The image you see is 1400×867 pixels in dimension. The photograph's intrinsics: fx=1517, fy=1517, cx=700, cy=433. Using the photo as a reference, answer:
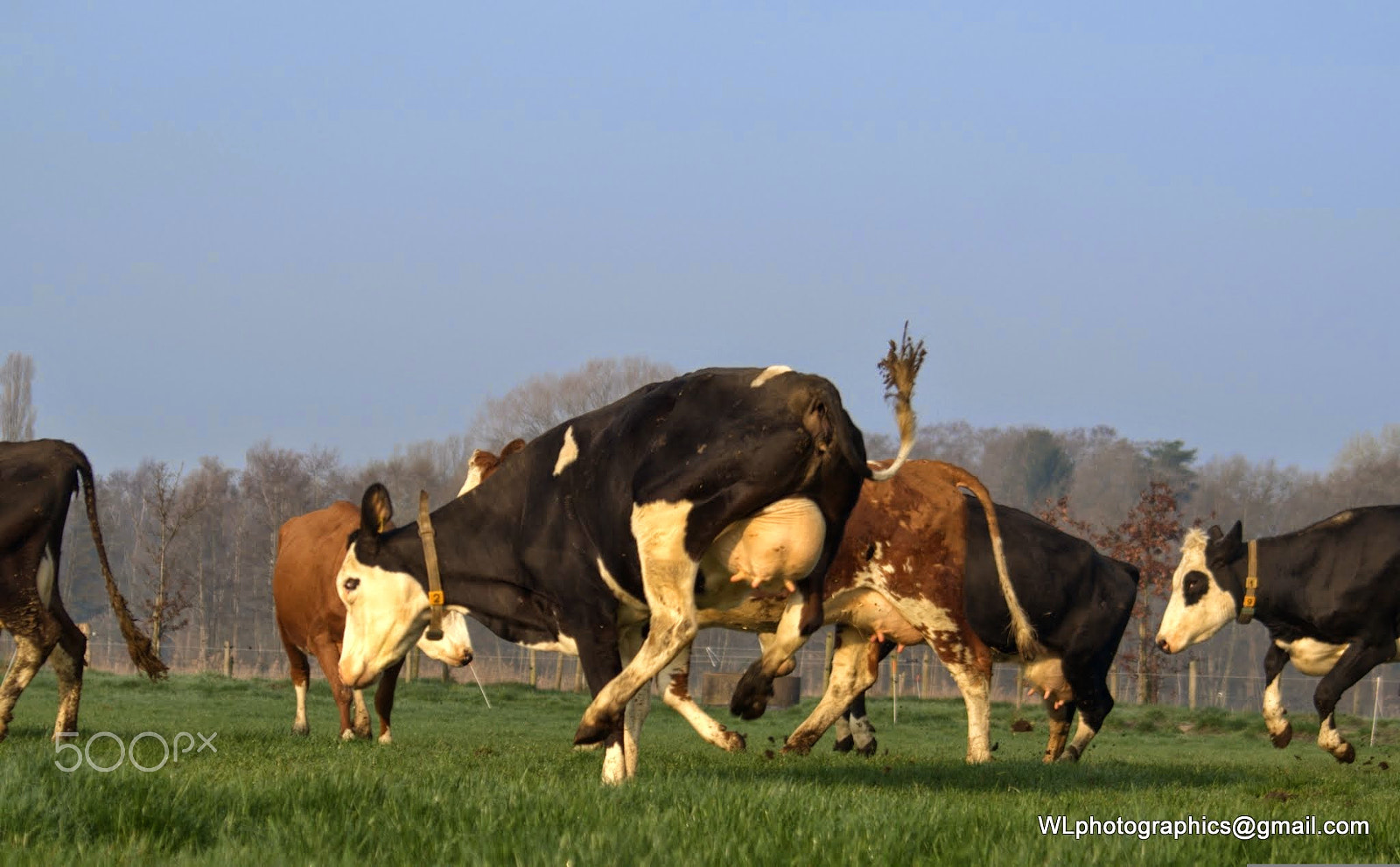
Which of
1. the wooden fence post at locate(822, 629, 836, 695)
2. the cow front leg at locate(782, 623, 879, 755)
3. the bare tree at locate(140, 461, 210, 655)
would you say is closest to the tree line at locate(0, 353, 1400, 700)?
the bare tree at locate(140, 461, 210, 655)

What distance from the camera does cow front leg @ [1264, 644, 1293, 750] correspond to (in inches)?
595

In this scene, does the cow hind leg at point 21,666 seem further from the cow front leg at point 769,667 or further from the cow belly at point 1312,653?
the cow belly at point 1312,653

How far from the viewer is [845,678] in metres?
12.3

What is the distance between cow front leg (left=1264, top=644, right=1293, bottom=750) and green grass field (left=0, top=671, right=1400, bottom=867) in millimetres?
2812

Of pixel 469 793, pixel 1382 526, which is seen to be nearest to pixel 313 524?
pixel 469 793

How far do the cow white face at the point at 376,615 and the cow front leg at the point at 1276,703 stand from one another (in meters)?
8.94

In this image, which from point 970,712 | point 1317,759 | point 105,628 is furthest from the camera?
point 105,628

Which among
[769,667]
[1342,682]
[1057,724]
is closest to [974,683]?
[1057,724]

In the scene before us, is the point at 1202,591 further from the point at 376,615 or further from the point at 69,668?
the point at 69,668

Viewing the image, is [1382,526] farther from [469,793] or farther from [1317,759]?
[469,793]

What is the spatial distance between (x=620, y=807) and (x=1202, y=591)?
443 inches

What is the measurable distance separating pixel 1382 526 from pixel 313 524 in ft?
34.7

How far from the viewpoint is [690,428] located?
7.95 m

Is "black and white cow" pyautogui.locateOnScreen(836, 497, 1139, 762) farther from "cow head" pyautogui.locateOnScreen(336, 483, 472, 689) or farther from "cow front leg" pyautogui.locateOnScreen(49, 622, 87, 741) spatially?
"cow front leg" pyautogui.locateOnScreen(49, 622, 87, 741)
